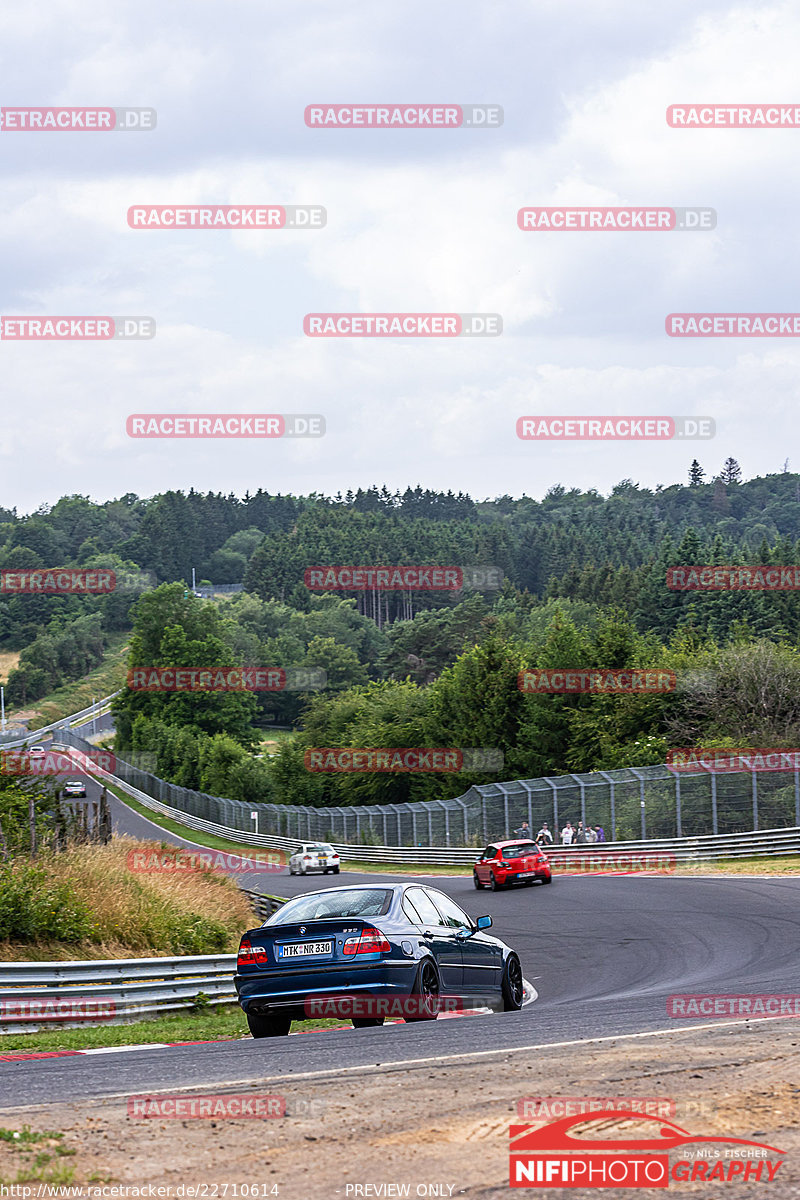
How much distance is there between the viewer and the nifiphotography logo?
5.38 meters

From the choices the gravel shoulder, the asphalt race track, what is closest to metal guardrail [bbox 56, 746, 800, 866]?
the asphalt race track

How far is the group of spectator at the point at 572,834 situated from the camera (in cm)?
3966

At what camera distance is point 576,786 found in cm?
4066

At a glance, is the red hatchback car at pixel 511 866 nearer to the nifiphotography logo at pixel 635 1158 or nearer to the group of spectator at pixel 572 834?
the group of spectator at pixel 572 834

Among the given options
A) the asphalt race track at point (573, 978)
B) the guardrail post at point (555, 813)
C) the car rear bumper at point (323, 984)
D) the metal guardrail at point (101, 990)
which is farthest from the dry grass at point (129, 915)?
the guardrail post at point (555, 813)

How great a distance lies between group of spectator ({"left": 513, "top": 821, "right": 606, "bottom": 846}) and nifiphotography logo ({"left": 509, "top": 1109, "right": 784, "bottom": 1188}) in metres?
33.8

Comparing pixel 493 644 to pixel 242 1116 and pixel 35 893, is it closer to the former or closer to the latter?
pixel 35 893

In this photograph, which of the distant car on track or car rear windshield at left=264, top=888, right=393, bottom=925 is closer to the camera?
car rear windshield at left=264, top=888, right=393, bottom=925

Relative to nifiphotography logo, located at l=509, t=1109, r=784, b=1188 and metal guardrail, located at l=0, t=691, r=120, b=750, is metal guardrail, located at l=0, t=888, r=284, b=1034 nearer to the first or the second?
Answer: nifiphotography logo, located at l=509, t=1109, r=784, b=1188

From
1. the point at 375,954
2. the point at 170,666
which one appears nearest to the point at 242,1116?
the point at 375,954

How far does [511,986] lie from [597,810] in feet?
88.7

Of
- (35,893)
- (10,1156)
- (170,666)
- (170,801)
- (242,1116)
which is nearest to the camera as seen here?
(10,1156)

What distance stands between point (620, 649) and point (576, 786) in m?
23.1

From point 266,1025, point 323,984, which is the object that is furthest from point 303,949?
point 266,1025
